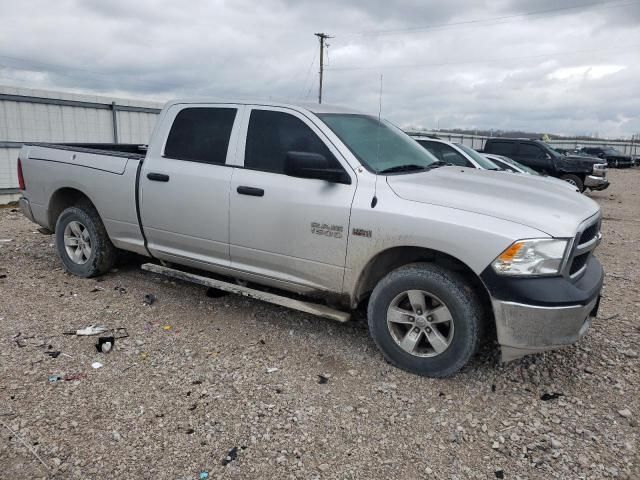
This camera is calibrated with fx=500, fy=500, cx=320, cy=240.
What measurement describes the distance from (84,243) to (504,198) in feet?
14.3

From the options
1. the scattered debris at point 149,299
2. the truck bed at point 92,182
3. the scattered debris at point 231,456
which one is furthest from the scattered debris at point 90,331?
the scattered debris at point 231,456

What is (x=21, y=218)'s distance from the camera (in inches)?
365

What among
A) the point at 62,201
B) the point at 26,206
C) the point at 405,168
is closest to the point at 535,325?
the point at 405,168

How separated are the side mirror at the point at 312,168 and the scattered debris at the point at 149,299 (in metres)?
2.14

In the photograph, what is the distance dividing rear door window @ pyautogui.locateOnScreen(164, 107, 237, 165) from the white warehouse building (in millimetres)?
7921

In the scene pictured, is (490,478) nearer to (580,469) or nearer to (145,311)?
(580,469)

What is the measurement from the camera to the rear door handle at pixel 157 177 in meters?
4.48

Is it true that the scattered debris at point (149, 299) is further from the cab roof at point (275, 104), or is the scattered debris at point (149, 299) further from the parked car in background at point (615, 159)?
the parked car in background at point (615, 159)

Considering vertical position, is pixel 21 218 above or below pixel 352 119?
below

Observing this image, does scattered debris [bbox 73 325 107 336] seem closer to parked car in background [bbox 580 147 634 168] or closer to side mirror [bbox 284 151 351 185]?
side mirror [bbox 284 151 351 185]

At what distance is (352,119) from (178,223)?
1.79 metres

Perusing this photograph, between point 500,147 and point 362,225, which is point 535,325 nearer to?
point 362,225

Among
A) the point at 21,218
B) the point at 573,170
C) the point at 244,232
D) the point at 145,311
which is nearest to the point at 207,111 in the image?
the point at 244,232

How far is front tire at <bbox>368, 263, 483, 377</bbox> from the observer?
3320 millimetres
